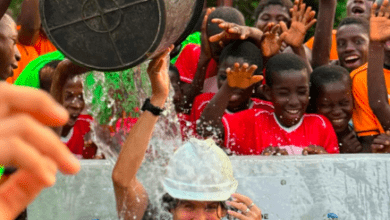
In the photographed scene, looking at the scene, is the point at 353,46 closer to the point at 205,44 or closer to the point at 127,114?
the point at 205,44

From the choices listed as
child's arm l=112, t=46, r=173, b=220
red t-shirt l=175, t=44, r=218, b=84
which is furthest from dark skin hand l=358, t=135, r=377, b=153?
child's arm l=112, t=46, r=173, b=220

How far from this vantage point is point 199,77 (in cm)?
402

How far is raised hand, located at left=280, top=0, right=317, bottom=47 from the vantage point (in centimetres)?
404

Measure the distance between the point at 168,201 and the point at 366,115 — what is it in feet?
5.73

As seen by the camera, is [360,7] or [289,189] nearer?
[289,189]

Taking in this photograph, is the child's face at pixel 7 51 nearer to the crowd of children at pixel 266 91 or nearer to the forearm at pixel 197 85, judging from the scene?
the crowd of children at pixel 266 91

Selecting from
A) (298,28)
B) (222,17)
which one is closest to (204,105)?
(222,17)

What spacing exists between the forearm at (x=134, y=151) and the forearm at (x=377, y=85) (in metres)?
1.75

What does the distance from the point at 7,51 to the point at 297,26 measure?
1862mm

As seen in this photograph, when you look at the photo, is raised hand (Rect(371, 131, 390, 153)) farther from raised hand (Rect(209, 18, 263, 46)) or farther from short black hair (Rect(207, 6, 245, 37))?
short black hair (Rect(207, 6, 245, 37))

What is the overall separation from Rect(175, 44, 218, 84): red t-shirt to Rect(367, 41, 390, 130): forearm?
99 centimetres

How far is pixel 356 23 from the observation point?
14.5ft

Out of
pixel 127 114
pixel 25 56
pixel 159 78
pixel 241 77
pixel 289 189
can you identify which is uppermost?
pixel 159 78

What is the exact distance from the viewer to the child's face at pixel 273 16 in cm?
437
